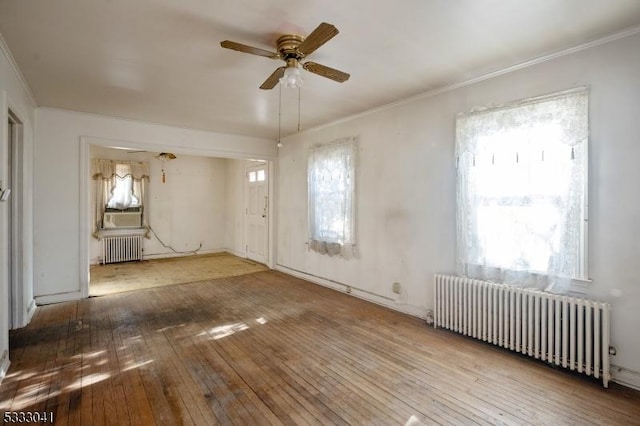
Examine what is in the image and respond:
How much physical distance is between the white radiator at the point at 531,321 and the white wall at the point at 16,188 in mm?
3959

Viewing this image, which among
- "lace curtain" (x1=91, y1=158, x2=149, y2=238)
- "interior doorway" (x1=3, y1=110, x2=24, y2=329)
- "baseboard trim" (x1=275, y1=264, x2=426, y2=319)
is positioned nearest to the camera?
"interior doorway" (x1=3, y1=110, x2=24, y2=329)

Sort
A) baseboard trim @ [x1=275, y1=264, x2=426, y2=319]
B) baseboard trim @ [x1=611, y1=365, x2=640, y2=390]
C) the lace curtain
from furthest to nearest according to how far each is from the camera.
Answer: the lace curtain, baseboard trim @ [x1=275, y1=264, x2=426, y2=319], baseboard trim @ [x1=611, y1=365, x2=640, y2=390]

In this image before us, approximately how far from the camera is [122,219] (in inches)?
279

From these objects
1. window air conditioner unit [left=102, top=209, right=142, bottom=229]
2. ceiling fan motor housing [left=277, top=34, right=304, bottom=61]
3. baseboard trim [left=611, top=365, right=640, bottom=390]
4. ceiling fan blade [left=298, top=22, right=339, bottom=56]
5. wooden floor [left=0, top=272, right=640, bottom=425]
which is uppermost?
ceiling fan motor housing [left=277, top=34, right=304, bottom=61]

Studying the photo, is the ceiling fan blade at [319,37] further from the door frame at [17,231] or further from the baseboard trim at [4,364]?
the baseboard trim at [4,364]

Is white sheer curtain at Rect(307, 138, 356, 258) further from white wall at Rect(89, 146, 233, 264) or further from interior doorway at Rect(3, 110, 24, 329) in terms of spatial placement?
white wall at Rect(89, 146, 233, 264)

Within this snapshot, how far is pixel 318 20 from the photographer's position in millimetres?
2186

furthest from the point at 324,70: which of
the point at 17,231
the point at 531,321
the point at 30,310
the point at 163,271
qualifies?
the point at 163,271

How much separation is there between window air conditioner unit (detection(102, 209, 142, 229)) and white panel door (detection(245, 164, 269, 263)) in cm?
250

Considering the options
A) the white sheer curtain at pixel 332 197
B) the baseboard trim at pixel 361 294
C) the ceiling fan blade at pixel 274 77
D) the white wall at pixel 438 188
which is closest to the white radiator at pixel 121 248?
the white wall at pixel 438 188

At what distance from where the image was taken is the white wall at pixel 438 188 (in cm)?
235

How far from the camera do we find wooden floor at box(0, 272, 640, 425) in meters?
2.02

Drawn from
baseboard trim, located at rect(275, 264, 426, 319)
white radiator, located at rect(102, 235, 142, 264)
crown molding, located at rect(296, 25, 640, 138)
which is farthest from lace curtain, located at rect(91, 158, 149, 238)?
crown molding, located at rect(296, 25, 640, 138)

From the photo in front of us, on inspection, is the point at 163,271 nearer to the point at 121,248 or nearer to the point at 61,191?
the point at 121,248
